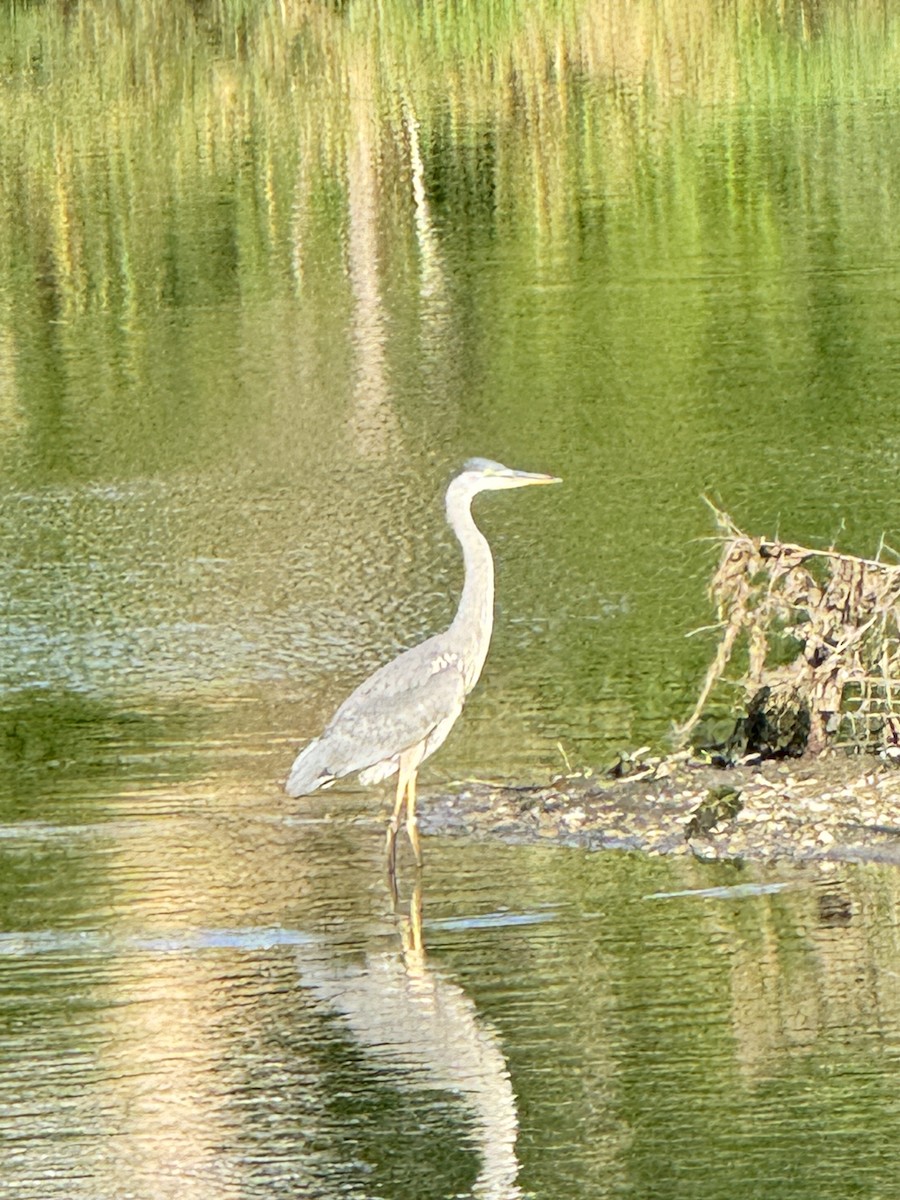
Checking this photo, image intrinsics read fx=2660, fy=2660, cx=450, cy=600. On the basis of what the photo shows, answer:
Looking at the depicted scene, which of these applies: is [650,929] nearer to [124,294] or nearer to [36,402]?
[36,402]

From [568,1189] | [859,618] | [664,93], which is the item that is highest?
[664,93]

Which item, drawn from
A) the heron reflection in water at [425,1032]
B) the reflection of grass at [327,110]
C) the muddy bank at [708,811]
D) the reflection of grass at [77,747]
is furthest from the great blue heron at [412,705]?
the reflection of grass at [327,110]

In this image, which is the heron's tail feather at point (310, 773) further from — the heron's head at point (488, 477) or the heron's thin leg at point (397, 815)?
the heron's head at point (488, 477)

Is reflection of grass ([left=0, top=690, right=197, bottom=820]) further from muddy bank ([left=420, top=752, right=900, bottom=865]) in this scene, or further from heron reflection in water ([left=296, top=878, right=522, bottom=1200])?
heron reflection in water ([left=296, top=878, right=522, bottom=1200])

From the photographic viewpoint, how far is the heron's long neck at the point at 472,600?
407 inches

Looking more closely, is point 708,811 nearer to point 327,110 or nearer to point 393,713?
point 393,713

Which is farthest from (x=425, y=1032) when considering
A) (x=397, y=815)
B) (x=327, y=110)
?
(x=327, y=110)

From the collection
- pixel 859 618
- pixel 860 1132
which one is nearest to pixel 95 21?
pixel 859 618

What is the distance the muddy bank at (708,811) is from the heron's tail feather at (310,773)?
1.86 ft

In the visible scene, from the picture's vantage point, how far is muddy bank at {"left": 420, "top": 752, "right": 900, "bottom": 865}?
9.82 metres

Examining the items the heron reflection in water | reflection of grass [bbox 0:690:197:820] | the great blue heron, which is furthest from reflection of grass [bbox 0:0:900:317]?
the heron reflection in water

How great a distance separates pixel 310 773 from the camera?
32.9 feet

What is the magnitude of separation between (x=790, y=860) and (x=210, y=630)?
4.94 m

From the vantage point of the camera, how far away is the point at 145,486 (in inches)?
674
